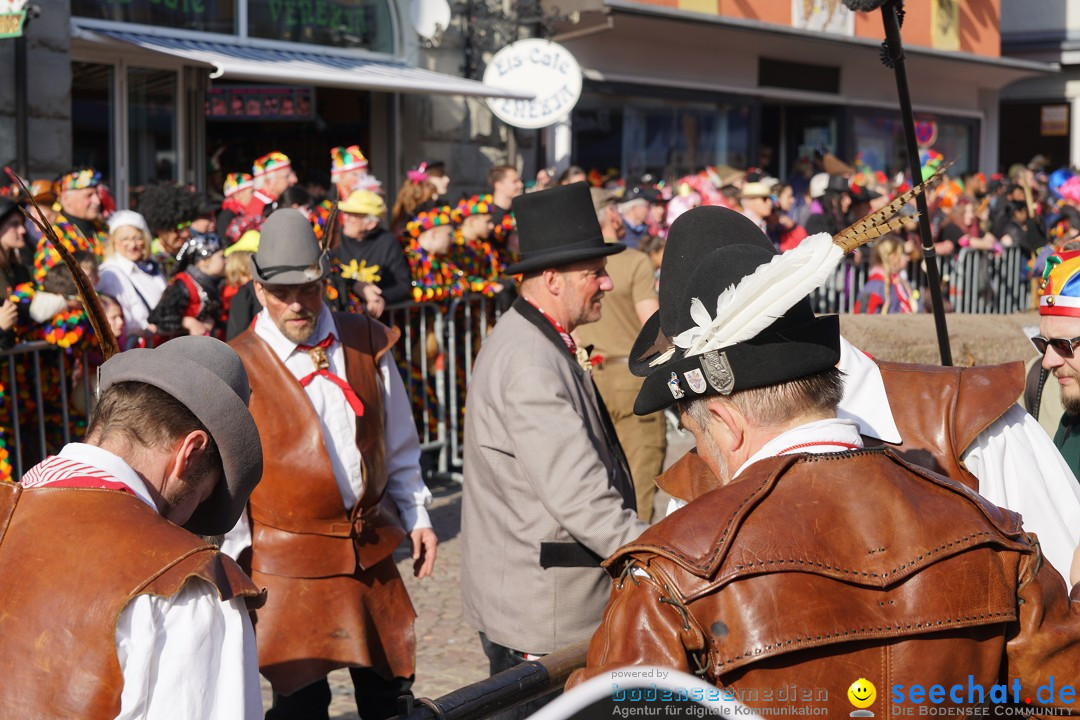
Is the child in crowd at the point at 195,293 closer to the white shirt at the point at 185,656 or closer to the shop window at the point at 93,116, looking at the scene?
the shop window at the point at 93,116

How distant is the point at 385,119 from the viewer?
43.5 feet

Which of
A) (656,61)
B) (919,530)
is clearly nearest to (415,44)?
(656,61)

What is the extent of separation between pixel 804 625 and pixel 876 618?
0.40 ft

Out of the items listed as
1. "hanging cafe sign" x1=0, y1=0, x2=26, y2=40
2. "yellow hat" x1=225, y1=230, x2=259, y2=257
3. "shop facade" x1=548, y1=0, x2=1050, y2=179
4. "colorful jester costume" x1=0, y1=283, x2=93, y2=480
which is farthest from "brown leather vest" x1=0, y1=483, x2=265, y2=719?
"shop facade" x1=548, y1=0, x2=1050, y2=179

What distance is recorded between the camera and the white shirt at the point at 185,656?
2227 mm

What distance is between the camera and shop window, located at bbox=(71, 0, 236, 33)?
1037 centimetres

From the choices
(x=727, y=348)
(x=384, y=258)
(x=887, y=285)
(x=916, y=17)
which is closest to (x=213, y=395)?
(x=727, y=348)

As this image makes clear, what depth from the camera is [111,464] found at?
2.43 meters

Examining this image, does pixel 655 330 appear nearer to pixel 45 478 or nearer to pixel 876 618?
pixel 876 618

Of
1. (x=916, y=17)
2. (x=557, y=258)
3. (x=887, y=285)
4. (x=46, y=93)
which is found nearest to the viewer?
(x=557, y=258)

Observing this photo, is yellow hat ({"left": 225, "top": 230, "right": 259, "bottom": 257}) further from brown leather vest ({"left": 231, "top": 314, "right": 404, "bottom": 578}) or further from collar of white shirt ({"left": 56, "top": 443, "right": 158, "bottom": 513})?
collar of white shirt ({"left": 56, "top": 443, "right": 158, "bottom": 513})

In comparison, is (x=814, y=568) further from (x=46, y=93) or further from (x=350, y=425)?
(x=46, y=93)

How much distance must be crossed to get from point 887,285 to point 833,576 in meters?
8.28

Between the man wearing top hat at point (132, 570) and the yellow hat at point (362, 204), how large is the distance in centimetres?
613
